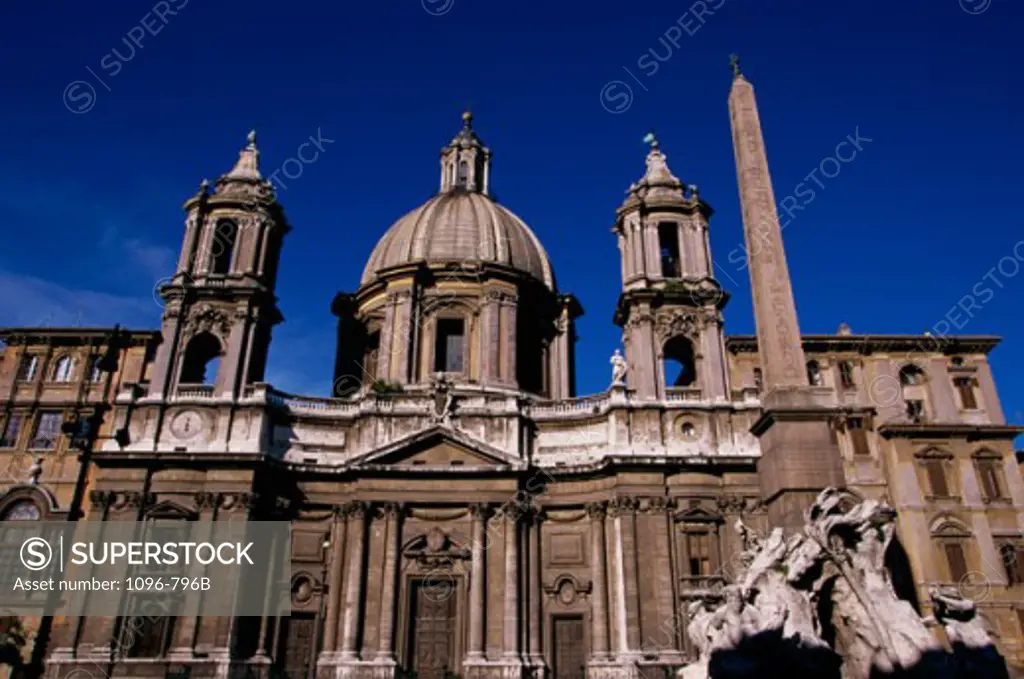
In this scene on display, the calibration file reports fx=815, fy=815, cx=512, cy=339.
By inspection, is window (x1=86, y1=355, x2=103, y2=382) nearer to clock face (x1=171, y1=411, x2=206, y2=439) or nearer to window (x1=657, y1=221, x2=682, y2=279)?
clock face (x1=171, y1=411, x2=206, y2=439)

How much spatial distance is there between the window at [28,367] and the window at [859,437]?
110ft

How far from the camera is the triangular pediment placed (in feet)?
102

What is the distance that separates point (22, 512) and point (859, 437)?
3273 cm

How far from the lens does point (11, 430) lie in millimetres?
32094

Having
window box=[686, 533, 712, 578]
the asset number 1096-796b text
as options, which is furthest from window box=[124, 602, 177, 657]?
window box=[686, 533, 712, 578]

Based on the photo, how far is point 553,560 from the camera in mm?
30688

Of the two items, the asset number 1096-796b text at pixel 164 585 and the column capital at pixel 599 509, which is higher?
the column capital at pixel 599 509

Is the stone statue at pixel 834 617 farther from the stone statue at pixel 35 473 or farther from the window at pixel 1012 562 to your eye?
the stone statue at pixel 35 473

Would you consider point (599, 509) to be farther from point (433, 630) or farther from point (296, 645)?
point (296, 645)

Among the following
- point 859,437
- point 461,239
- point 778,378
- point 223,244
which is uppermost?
point 461,239

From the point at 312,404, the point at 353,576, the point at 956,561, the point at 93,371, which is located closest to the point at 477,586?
the point at 353,576

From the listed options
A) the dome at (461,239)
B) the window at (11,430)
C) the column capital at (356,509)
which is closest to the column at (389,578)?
the column capital at (356,509)

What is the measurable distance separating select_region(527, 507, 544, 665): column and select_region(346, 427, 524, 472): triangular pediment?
2.33m

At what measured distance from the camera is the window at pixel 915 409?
33656 millimetres
